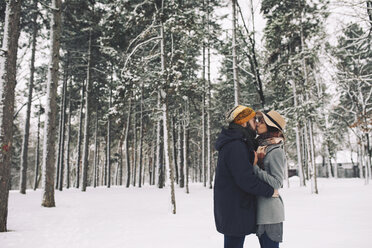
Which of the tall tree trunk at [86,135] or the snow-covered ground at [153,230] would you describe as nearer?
the snow-covered ground at [153,230]

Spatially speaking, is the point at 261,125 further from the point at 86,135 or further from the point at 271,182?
the point at 86,135

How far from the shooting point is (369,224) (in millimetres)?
6754

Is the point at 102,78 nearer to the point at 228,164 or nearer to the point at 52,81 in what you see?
the point at 52,81

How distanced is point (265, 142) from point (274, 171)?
12.8 inches

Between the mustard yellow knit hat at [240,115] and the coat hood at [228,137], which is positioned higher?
the mustard yellow knit hat at [240,115]

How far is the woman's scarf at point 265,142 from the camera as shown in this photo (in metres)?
2.59

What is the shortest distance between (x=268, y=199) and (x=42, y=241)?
5.08m

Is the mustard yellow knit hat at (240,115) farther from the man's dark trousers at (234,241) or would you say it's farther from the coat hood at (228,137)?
the man's dark trousers at (234,241)

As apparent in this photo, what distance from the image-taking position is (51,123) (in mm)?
10242

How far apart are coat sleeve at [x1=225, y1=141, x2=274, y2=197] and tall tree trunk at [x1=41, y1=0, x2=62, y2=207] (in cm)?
973

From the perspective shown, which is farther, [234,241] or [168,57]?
[168,57]

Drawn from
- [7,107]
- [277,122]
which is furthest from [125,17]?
[277,122]

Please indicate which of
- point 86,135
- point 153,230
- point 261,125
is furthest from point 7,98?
point 86,135

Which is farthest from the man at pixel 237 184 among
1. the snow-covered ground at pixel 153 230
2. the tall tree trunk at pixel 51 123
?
the tall tree trunk at pixel 51 123
